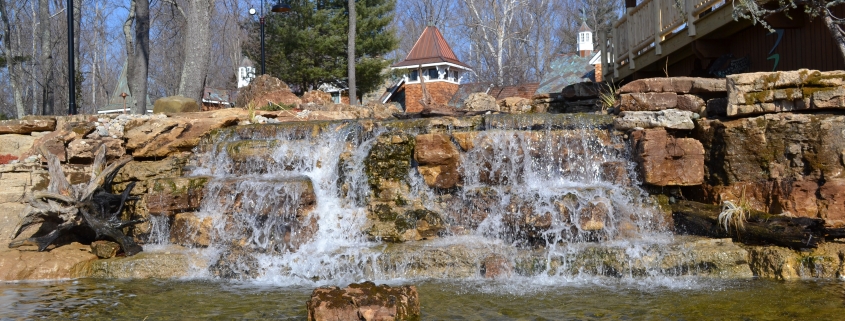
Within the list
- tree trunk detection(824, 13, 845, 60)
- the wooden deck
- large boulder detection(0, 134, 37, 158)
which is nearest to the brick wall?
the wooden deck

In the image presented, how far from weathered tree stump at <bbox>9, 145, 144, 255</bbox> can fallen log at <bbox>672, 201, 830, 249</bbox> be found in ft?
22.0

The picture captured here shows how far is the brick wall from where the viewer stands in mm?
29266

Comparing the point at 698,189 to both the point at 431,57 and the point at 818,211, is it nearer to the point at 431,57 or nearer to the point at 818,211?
the point at 818,211

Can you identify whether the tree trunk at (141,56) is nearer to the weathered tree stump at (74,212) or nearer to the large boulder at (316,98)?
the large boulder at (316,98)

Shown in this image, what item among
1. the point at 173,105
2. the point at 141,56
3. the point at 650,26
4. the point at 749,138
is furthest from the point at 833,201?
the point at 141,56

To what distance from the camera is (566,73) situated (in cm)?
2567

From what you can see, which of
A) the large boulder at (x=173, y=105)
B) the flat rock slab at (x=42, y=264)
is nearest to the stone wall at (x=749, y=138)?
the flat rock slab at (x=42, y=264)

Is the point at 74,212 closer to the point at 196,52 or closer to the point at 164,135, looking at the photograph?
the point at 164,135

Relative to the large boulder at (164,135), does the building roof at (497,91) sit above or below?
above

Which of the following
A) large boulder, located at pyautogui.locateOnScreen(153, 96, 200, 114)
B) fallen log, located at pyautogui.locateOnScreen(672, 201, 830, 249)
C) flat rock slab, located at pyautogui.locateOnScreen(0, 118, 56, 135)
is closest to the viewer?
fallen log, located at pyautogui.locateOnScreen(672, 201, 830, 249)

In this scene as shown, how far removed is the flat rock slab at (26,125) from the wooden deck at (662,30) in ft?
34.3

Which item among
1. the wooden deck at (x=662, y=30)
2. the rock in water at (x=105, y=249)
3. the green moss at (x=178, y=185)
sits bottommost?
the rock in water at (x=105, y=249)

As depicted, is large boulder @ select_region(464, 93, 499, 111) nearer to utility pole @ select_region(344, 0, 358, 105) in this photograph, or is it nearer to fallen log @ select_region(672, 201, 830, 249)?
utility pole @ select_region(344, 0, 358, 105)

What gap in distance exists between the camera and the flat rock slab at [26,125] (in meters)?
11.6
